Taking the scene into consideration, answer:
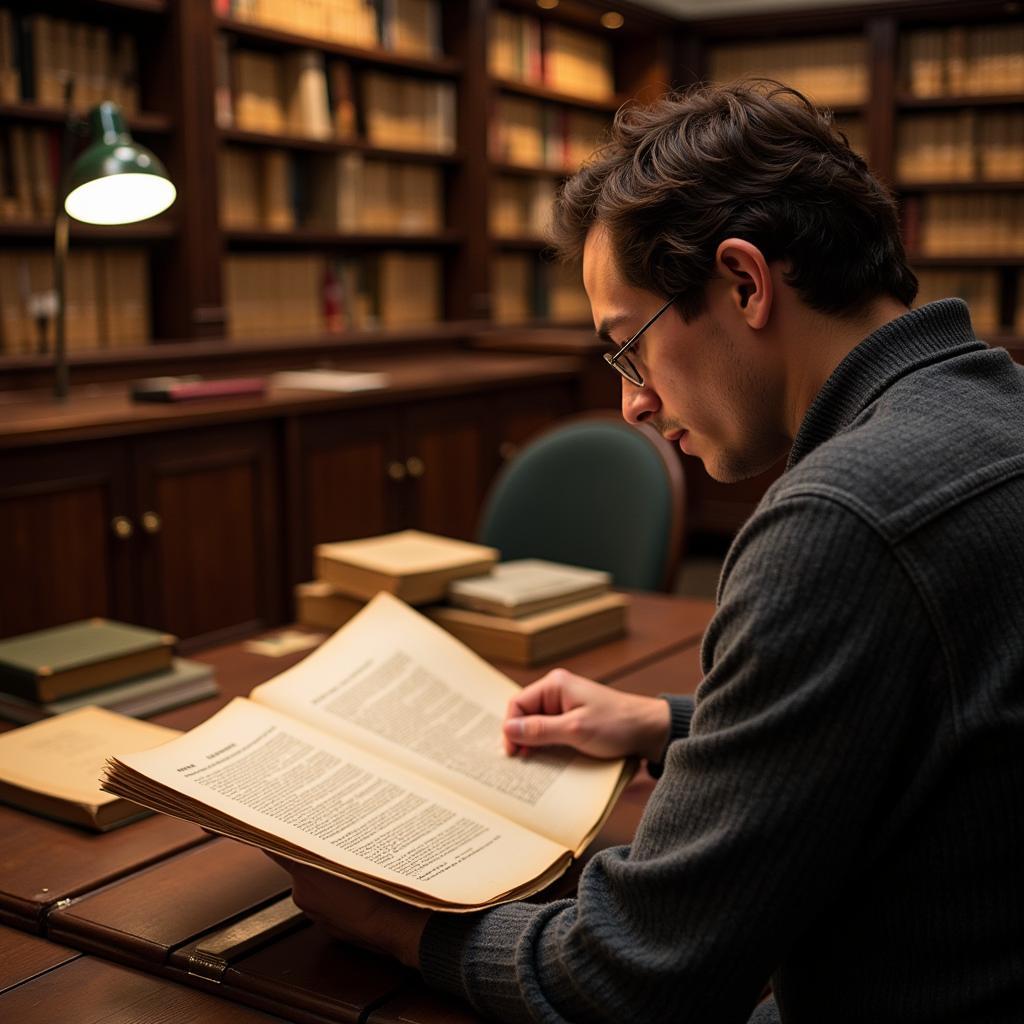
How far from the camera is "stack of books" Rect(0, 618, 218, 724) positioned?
145 cm

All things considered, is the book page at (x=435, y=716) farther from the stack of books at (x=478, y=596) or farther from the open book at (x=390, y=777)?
the stack of books at (x=478, y=596)

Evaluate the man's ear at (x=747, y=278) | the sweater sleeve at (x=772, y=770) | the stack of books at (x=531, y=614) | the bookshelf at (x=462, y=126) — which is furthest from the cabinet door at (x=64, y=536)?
the sweater sleeve at (x=772, y=770)

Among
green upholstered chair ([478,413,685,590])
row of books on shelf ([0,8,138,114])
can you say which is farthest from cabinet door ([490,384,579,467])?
green upholstered chair ([478,413,685,590])

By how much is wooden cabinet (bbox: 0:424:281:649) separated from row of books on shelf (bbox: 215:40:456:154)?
4.59 ft

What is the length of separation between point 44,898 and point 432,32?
4.51 metres

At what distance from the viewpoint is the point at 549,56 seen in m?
5.73

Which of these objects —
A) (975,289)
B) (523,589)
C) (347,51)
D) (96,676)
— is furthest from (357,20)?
(96,676)

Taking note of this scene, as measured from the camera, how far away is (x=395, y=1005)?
2.97 feet

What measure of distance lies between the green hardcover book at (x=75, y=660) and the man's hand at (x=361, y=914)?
575 mm

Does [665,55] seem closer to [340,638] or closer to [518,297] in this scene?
[518,297]

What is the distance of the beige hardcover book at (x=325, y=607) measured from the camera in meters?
1.83

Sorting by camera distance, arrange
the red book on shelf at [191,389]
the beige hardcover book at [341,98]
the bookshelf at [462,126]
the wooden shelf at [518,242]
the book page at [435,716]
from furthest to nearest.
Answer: the wooden shelf at [518,242]
the beige hardcover book at [341,98]
the bookshelf at [462,126]
the red book on shelf at [191,389]
the book page at [435,716]

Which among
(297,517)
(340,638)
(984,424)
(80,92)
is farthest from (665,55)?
(984,424)

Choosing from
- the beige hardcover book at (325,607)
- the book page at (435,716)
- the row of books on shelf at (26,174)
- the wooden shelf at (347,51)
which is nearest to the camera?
the book page at (435,716)
